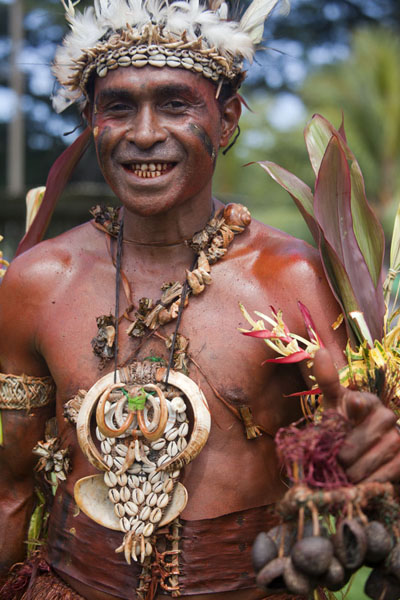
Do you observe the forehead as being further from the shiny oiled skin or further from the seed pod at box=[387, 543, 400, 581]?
the seed pod at box=[387, 543, 400, 581]

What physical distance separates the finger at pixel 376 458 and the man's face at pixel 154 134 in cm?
92

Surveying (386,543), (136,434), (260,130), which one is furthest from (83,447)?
(260,130)

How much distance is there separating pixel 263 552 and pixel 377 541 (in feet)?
0.77

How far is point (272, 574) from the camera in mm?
1592

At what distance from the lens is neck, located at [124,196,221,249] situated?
2344 mm

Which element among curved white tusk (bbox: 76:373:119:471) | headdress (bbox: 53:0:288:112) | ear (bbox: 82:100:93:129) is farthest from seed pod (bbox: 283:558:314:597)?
ear (bbox: 82:100:93:129)

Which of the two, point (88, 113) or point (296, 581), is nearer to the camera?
point (296, 581)

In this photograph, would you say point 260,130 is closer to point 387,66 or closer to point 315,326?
point 387,66

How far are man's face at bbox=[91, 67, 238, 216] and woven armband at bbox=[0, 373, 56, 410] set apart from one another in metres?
0.64

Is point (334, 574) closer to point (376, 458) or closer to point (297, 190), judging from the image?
point (376, 458)

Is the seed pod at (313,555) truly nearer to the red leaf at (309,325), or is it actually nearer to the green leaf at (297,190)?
the red leaf at (309,325)

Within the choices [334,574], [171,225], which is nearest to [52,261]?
[171,225]

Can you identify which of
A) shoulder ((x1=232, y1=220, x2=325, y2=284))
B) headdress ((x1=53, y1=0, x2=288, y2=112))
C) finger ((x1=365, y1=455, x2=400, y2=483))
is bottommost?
finger ((x1=365, y1=455, x2=400, y2=483))

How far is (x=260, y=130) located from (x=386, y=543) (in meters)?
16.6
